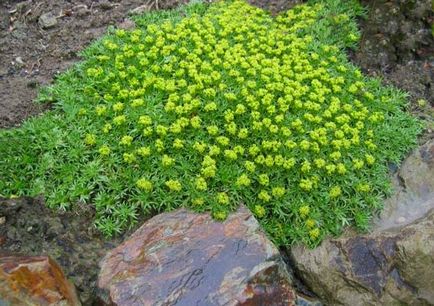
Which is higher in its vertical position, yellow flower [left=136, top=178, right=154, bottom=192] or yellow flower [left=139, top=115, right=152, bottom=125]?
yellow flower [left=139, top=115, right=152, bottom=125]

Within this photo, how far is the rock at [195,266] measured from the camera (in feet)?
13.2

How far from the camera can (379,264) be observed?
4605mm

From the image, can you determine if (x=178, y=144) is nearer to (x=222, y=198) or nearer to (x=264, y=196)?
(x=222, y=198)

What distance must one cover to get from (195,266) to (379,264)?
1485 mm

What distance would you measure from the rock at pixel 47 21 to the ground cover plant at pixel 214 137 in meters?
0.87

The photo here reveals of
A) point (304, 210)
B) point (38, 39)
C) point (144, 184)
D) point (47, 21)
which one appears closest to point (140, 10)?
point (47, 21)

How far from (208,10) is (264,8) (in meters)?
0.74

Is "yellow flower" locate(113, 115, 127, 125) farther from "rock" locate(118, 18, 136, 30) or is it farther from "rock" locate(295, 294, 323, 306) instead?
"rock" locate(295, 294, 323, 306)

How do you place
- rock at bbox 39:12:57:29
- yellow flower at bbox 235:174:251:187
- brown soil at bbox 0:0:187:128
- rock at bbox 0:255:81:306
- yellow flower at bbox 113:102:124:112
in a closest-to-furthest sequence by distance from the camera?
rock at bbox 0:255:81:306, yellow flower at bbox 235:174:251:187, yellow flower at bbox 113:102:124:112, brown soil at bbox 0:0:187:128, rock at bbox 39:12:57:29

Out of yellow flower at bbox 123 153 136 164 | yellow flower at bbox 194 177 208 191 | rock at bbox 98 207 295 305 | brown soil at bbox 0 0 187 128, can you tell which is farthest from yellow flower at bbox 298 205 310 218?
brown soil at bbox 0 0 187 128

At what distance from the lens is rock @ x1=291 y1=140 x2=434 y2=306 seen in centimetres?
453

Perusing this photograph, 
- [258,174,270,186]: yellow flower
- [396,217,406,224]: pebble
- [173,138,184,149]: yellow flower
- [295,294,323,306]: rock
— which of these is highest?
[173,138,184,149]: yellow flower

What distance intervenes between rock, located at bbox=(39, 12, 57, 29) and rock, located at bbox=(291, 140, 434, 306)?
3.64m

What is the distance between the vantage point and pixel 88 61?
5711 millimetres
